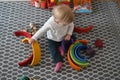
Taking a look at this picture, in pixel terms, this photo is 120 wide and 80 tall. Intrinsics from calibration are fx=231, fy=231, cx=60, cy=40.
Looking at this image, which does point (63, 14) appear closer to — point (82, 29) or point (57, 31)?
point (57, 31)

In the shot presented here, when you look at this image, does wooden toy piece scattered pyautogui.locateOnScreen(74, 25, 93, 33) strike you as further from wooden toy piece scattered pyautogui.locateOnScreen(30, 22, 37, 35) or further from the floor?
wooden toy piece scattered pyautogui.locateOnScreen(30, 22, 37, 35)

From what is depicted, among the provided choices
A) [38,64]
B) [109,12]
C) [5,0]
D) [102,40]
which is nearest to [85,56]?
[102,40]

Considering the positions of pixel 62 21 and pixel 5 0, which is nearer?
pixel 62 21

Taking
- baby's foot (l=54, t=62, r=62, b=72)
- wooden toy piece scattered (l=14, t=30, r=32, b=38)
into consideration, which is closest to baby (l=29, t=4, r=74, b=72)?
baby's foot (l=54, t=62, r=62, b=72)

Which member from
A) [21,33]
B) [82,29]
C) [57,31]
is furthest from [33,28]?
[82,29]

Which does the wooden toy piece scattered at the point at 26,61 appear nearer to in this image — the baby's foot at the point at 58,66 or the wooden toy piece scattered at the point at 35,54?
the wooden toy piece scattered at the point at 35,54

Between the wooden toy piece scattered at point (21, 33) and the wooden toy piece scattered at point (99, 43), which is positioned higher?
the wooden toy piece scattered at point (21, 33)

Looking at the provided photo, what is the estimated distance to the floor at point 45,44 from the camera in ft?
4.61

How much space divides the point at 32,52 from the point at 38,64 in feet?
0.32

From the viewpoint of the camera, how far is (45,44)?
1.57 metres

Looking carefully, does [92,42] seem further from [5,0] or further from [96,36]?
[5,0]

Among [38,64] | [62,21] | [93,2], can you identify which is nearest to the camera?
[62,21]

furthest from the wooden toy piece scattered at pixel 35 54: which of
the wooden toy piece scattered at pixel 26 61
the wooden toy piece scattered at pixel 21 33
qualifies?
the wooden toy piece scattered at pixel 21 33

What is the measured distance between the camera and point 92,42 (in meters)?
1.59
